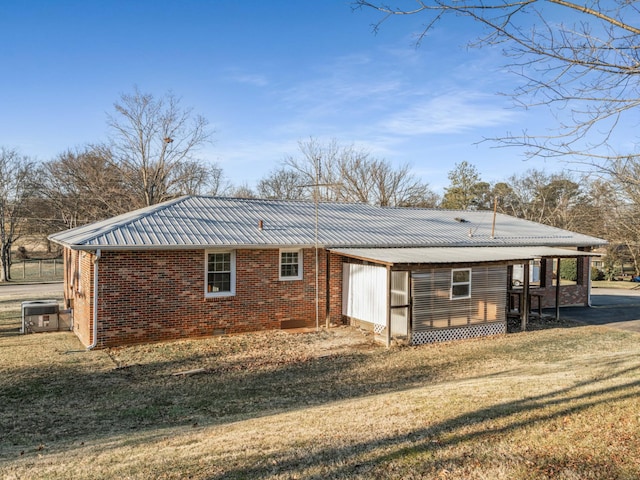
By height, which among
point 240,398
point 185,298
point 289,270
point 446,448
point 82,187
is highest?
point 82,187

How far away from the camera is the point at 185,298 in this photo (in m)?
13.4

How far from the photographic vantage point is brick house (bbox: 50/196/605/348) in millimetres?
12656

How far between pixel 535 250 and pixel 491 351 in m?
7.32

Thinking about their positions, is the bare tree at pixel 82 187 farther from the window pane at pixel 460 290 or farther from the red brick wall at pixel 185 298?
the window pane at pixel 460 290

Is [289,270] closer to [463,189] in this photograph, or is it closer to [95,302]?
[95,302]

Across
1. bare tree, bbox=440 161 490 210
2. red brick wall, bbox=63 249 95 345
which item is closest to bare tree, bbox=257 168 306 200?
bare tree, bbox=440 161 490 210

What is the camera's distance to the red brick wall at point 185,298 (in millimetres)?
12492

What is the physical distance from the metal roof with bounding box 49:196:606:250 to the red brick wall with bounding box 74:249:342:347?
490 millimetres

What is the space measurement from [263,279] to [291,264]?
3.83ft

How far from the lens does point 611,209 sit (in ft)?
117

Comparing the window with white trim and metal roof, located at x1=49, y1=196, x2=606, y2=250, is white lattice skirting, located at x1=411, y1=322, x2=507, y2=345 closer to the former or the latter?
metal roof, located at x1=49, y1=196, x2=606, y2=250

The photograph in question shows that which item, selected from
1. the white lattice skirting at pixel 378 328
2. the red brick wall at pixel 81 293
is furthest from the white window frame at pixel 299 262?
the red brick wall at pixel 81 293

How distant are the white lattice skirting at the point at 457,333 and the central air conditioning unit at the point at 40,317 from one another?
A: 11.4 m

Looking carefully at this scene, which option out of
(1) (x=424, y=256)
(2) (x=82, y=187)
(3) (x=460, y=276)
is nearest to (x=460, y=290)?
(3) (x=460, y=276)
